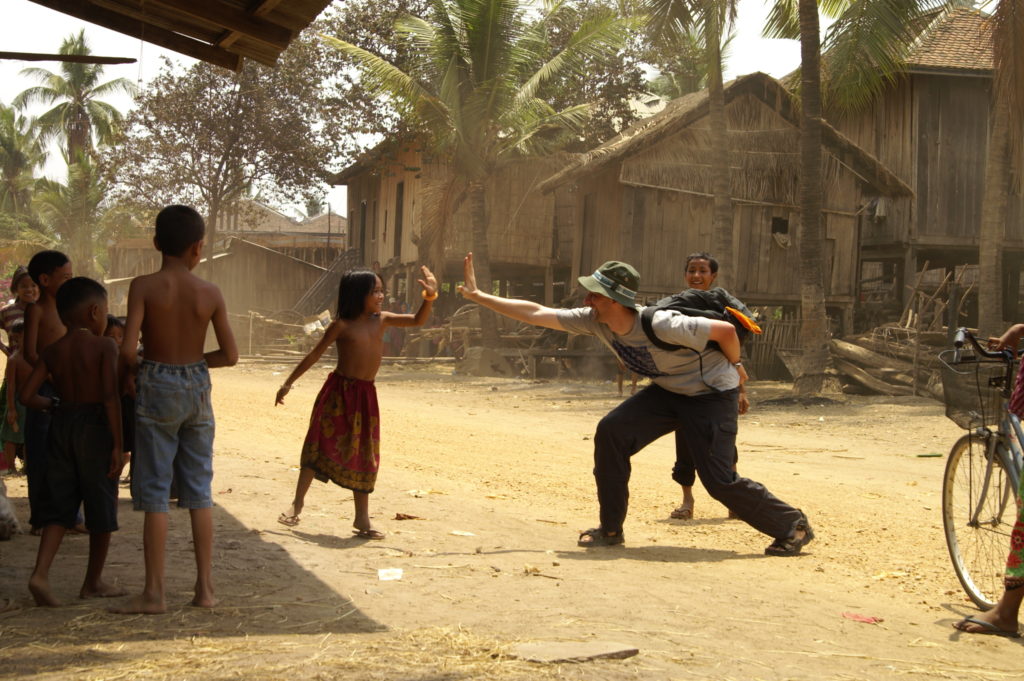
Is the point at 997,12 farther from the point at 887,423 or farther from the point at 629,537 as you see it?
the point at 629,537

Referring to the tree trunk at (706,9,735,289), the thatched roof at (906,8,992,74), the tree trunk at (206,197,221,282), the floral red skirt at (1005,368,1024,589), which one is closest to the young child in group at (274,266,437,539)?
the floral red skirt at (1005,368,1024,589)

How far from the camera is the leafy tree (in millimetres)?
34500

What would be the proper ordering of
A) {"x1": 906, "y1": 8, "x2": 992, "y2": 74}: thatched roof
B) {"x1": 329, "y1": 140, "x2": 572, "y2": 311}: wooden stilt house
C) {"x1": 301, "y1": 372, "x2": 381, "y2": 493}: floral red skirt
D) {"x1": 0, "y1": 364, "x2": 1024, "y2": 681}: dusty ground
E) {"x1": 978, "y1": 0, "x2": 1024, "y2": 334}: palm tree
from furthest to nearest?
{"x1": 329, "y1": 140, "x2": 572, "y2": 311}: wooden stilt house < {"x1": 906, "y1": 8, "x2": 992, "y2": 74}: thatched roof < {"x1": 978, "y1": 0, "x2": 1024, "y2": 334}: palm tree < {"x1": 301, "y1": 372, "x2": 381, "y2": 493}: floral red skirt < {"x1": 0, "y1": 364, "x2": 1024, "y2": 681}: dusty ground

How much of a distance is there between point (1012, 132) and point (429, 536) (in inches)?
630

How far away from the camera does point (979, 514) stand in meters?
5.20

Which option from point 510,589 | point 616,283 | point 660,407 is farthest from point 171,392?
point 660,407

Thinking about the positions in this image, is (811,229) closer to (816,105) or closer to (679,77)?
(816,105)

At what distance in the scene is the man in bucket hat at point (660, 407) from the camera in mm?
5969

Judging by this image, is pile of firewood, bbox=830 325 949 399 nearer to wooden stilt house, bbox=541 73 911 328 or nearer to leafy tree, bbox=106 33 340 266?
wooden stilt house, bbox=541 73 911 328

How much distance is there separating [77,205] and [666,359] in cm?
→ 4767

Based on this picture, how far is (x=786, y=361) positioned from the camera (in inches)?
833

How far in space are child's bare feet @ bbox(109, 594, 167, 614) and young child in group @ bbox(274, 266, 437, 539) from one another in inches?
75.4

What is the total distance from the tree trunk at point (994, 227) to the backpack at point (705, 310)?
13.7 meters

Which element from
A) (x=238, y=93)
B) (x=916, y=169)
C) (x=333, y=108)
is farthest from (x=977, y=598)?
(x=238, y=93)
